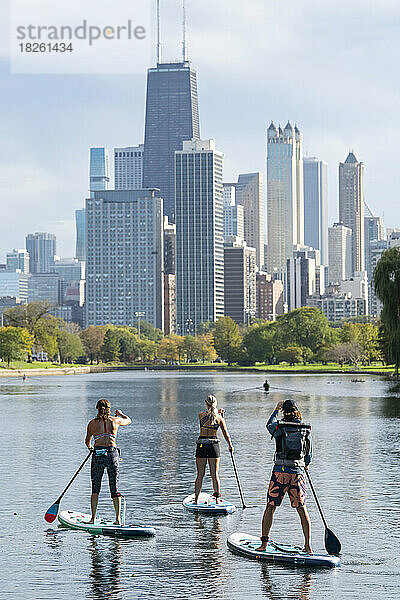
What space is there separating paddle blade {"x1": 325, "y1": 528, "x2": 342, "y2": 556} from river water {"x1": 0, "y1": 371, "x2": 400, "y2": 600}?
0.26m

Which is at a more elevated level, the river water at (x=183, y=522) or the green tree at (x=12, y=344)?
the green tree at (x=12, y=344)

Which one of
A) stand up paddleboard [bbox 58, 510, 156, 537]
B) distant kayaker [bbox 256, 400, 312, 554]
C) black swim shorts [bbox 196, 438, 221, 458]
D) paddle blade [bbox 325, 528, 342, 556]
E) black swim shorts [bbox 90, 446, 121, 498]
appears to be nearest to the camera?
distant kayaker [bbox 256, 400, 312, 554]

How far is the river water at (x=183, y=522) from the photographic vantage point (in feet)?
53.0

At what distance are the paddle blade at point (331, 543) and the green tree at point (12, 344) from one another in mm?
161030

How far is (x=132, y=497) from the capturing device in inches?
1009

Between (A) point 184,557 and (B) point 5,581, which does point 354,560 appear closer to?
(A) point 184,557

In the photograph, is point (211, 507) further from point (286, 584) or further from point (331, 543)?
point (286, 584)

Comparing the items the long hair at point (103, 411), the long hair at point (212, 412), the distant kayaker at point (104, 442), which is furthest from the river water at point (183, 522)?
the long hair at point (103, 411)

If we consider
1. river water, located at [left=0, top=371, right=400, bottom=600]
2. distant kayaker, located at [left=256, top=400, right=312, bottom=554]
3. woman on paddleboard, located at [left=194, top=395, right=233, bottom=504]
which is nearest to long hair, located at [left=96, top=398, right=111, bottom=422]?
river water, located at [left=0, top=371, right=400, bottom=600]

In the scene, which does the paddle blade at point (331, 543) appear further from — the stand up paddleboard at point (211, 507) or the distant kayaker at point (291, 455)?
the stand up paddleboard at point (211, 507)

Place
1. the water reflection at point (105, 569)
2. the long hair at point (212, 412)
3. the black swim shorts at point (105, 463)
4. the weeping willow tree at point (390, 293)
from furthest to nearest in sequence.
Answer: the weeping willow tree at point (390, 293), the long hair at point (212, 412), the black swim shorts at point (105, 463), the water reflection at point (105, 569)

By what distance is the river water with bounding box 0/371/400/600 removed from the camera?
16156 mm

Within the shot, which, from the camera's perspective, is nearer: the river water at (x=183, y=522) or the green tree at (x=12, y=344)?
the river water at (x=183, y=522)

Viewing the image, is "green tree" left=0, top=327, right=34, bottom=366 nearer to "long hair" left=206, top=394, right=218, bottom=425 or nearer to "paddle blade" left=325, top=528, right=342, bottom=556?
"long hair" left=206, top=394, right=218, bottom=425
